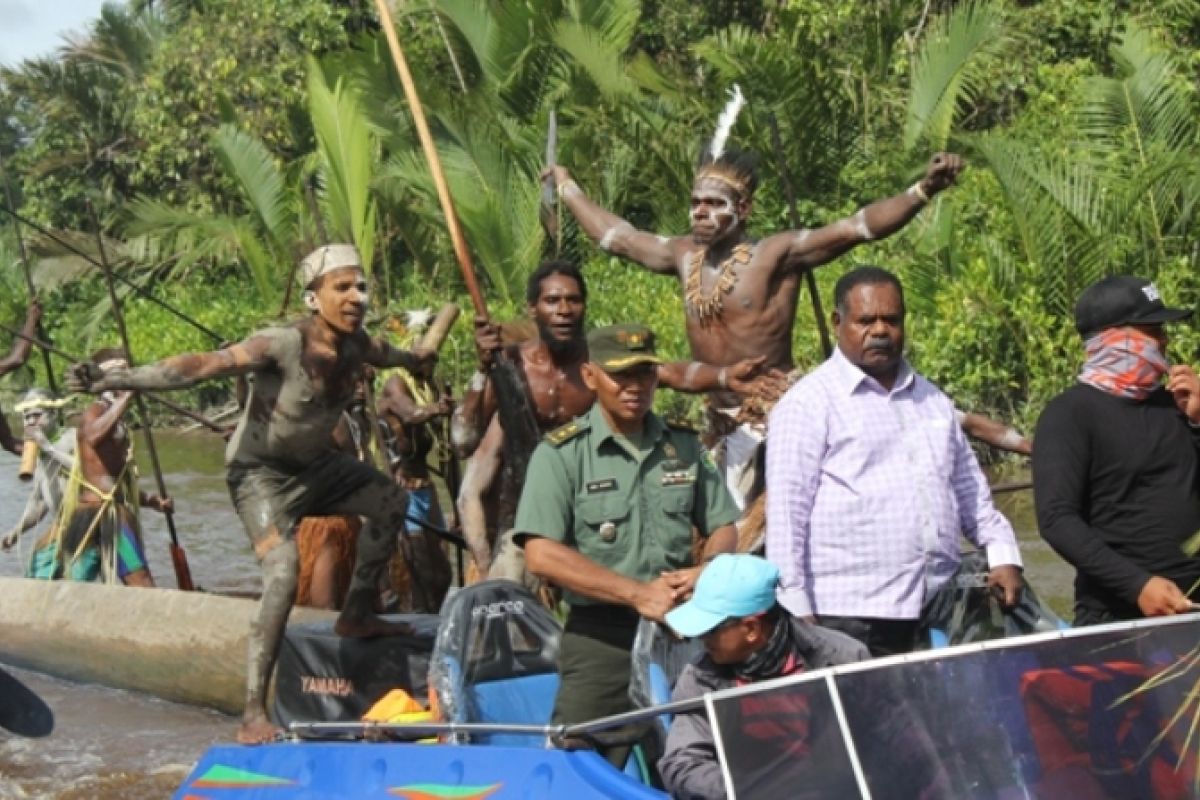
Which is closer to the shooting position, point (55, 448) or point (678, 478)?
point (678, 478)

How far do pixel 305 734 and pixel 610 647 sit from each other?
3.08 feet

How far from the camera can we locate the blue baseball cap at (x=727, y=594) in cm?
470

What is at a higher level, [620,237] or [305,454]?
[620,237]

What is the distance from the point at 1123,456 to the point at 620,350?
4.53 ft

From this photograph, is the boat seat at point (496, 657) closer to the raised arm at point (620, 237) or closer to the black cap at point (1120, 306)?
the black cap at point (1120, 306)

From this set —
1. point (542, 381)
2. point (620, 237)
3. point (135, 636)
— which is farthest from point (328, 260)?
point (135, 636)

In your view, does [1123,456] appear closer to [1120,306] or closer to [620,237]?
[1120,306]

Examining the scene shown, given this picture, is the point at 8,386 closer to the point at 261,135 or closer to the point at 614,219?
the point at 261,135

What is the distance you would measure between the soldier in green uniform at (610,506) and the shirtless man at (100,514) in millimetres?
7507

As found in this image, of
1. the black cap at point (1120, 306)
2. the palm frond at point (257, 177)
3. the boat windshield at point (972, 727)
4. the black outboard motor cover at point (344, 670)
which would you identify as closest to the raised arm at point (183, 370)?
the black outboard motor cover at point (344, 670)

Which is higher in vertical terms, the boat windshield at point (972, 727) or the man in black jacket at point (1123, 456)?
the man in black jacket at point (1123, 456)

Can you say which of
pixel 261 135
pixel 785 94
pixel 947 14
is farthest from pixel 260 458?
pixel 261 135

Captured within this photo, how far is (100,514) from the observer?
12922 mm

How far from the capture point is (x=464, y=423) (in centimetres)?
912
